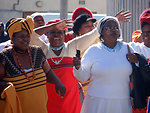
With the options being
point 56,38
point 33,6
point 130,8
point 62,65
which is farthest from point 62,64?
point 33,6

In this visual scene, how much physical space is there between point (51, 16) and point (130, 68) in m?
9.16

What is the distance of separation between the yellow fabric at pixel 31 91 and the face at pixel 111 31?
3.05 feet

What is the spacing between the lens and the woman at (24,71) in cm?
337

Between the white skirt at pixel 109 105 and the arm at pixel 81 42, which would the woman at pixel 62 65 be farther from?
the white skirt at pixel 109 105

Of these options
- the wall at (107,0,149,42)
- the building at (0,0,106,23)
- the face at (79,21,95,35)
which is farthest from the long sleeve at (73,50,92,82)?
the building at (0,0,106,23)

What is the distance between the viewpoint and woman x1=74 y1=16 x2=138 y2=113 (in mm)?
3580

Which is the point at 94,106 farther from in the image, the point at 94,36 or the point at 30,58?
the point at 94,36

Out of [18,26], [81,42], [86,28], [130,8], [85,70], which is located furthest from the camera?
[130,8]

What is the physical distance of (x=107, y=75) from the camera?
11.7ft

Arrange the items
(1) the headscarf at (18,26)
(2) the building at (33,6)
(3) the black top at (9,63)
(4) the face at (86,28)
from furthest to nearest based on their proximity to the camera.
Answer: (2) the building at (33,6) < (4) the face at (86,28) < (1) the headscarf at (18,26) < (3) the black top at (9,63)

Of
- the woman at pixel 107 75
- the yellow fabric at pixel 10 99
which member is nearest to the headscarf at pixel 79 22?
the woman at pixel 107 75

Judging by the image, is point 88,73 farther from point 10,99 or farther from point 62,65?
point 10,99

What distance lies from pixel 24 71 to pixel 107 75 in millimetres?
987

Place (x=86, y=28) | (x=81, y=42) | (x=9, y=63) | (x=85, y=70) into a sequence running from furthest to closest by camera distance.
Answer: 1. (x=86, y=28)
2. (x=81, y=42)
3. (x=85, y=70)
4. (x=9, y=63)
